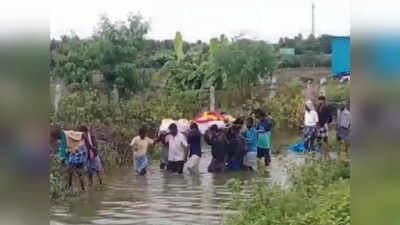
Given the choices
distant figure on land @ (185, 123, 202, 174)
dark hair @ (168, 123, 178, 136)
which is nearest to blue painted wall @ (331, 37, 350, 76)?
distant figure on land @ (185, 123, 202, 174)

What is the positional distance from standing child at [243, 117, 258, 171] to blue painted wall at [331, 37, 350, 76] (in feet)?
1.75

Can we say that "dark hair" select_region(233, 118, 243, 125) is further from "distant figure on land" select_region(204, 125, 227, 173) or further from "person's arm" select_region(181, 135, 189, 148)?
"person's arm" select_region(181, 135, 189, 148)

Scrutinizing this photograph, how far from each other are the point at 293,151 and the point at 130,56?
108 cm

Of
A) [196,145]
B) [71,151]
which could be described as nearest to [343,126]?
[196,145]

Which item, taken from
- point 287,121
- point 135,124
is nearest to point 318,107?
point 287,121

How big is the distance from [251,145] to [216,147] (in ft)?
0.72

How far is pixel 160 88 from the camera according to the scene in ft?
13.0

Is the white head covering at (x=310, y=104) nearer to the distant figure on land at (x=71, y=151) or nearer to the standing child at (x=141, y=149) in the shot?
the standing child at (x=141, y=149)

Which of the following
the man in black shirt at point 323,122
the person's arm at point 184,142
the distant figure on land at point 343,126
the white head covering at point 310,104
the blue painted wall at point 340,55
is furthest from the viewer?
the person's arm at point 184,142

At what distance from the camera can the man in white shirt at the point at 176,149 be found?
3.88m

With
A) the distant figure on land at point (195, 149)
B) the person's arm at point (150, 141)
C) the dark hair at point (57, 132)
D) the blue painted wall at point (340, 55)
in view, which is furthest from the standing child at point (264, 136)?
the dark hair at point (57, 132)

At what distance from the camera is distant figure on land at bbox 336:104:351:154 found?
358cm

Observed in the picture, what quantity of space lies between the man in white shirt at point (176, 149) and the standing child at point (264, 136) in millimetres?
424

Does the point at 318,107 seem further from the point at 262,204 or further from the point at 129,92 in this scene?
the point at 129,92
